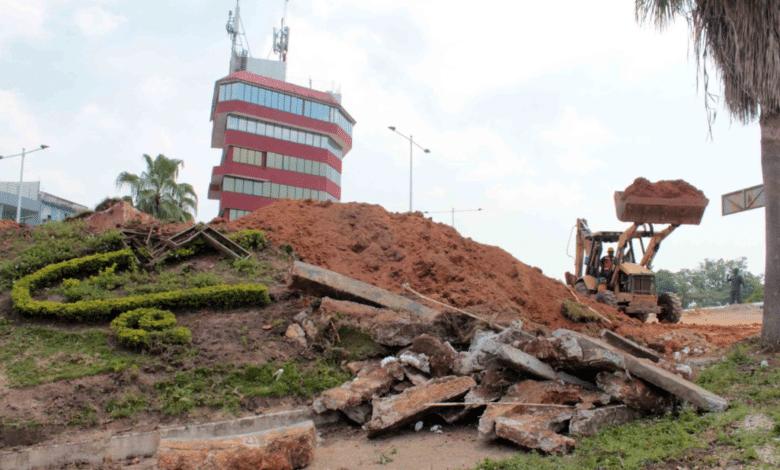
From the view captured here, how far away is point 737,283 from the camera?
33250 millimetres

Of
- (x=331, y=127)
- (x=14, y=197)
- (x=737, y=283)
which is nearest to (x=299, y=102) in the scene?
(x=331, y=127)

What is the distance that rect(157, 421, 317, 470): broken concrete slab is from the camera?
6.71 m

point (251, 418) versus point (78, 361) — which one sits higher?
point (78, 361)

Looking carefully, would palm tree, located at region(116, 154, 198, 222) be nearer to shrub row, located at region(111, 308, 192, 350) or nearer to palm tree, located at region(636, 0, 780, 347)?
shrub row, located at region(111, 308, 192, 350)

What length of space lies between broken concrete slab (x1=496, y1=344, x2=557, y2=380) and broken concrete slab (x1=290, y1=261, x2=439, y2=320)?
3937 millimetres

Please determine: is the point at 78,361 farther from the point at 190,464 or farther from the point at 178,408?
the point at 190,464

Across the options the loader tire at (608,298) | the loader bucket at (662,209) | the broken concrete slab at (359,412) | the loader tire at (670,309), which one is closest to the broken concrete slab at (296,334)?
the broken concrete slab at (359,412)

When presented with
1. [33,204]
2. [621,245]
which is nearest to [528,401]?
[621,245]

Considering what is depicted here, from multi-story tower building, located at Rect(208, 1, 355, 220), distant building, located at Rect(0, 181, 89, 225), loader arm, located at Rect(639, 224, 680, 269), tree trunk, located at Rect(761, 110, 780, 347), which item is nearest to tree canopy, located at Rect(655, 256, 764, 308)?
multi-story tower building, located at Rect(208, 1, 355, 220)

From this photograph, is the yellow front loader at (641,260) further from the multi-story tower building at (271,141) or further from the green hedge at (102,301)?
the multi-story tower building at (271,141)

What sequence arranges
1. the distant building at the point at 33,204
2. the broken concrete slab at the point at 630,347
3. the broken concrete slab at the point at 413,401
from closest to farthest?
1. the broken concrete slab at the point at 413,401
2. the broken concrete slab at the point at 630,347
3. the distant building at the point at 33,204

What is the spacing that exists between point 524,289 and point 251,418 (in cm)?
952

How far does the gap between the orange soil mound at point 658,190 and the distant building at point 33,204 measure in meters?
42.5

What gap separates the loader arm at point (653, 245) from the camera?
1643cm
